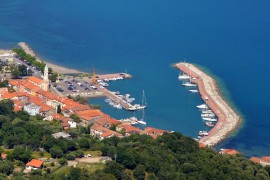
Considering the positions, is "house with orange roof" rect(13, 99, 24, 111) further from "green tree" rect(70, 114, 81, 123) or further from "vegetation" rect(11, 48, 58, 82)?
"vegetation" rect(11, 48, 58, 82)

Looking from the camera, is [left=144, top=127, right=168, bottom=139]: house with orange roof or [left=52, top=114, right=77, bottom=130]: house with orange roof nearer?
[left=52, top=114, right=77, bottom=130]: house with orange roof

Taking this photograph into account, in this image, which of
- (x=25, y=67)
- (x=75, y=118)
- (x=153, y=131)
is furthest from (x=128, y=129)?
(x=25, y=67)

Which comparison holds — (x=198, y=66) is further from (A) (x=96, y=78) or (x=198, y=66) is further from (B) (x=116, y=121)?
(B) (x=116, y=121)

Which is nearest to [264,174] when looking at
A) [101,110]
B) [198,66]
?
Result: [101,110]

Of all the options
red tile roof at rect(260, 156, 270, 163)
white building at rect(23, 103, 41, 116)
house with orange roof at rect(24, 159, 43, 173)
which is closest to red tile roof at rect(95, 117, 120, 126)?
white building at rect(23, 103, 41, 116)

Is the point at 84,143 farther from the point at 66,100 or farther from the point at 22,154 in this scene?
the point at 66,100

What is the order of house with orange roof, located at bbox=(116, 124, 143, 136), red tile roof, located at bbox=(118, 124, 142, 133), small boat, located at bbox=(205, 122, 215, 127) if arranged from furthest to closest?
small boat, located at bbox=(205, 122, 215, 127) → red tile roof, located at bbox=(118, 124, 142, 133) → house with orange roof, located at bbox=(116, 124, 143, 136)
